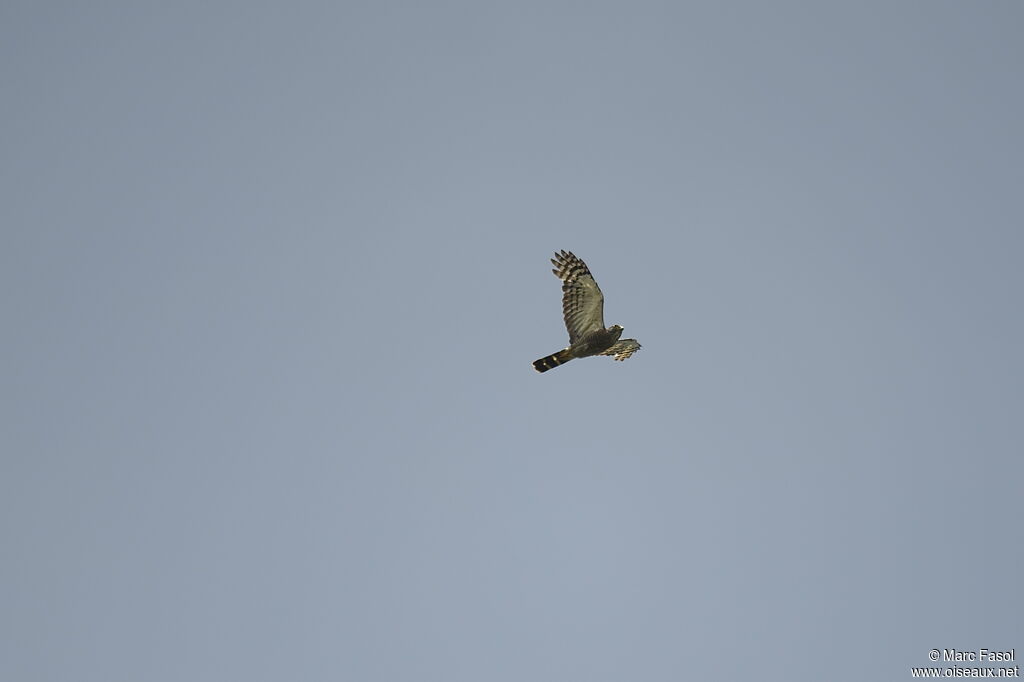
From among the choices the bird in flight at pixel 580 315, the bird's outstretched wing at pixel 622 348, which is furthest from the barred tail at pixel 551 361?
the bird's outstretched wing at pixel 622 348

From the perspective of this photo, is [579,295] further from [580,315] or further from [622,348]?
[622,348]

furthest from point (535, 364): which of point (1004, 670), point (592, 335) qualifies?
point (1004, 670)

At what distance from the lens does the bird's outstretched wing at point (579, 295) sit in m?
31.0

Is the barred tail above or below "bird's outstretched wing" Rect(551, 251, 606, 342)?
below

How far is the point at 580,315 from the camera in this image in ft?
103

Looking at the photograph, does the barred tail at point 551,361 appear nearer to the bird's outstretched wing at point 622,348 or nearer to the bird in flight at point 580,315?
the bird in flight at point 580,315

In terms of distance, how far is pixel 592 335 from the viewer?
31234 millimetres

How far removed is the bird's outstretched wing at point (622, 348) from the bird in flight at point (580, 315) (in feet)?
0.15

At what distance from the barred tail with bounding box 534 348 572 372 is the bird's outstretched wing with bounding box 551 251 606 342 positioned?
845mm

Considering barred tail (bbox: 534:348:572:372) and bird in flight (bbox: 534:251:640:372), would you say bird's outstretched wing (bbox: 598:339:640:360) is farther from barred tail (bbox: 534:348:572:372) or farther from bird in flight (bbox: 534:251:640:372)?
barred tail (bbox: 534:348:572:372)

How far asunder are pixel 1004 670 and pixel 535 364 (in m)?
21.7

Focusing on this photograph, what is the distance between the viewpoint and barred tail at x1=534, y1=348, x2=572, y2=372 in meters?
31.4

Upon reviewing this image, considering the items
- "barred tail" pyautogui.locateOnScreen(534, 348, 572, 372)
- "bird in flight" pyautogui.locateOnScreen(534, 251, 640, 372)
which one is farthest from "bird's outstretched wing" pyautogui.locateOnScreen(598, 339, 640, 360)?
"barred tail" pyautogui.locateOnScreen(534, 348, 572, 372)

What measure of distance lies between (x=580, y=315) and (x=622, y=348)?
201cm
